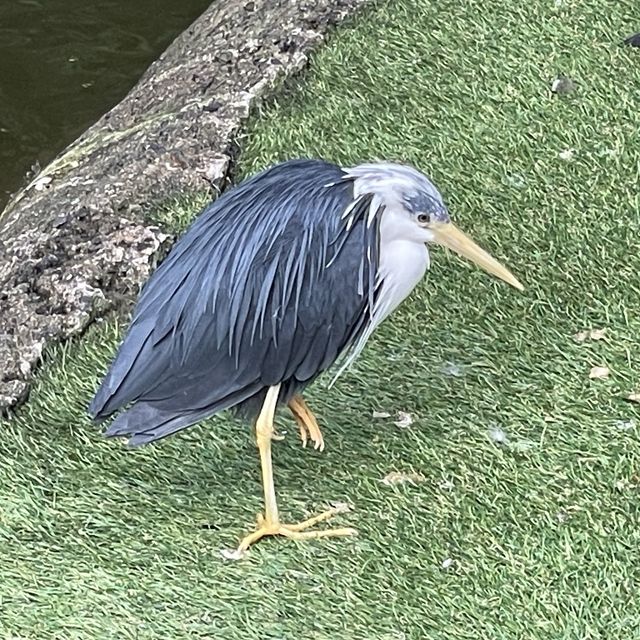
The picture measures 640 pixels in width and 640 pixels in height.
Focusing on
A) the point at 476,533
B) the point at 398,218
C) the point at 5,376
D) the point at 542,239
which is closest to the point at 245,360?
the point at 398,218

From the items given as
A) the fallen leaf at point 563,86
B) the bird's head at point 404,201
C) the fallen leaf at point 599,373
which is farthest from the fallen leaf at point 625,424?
the fallen leaf at point 563,86

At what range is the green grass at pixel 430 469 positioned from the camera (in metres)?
2.13

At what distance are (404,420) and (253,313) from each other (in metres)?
0.58

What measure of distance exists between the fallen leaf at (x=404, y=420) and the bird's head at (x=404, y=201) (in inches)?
19.7

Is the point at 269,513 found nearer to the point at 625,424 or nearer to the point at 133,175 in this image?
the point at 625,424

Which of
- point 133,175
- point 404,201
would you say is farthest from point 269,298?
point 133,175

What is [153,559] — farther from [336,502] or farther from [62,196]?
[62,196]

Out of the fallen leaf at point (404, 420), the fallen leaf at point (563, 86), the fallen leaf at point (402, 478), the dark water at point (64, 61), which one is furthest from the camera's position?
the dark water at point (64, 61)

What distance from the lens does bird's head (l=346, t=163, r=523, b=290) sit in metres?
2.19

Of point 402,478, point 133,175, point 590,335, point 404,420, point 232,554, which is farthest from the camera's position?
point 133,175

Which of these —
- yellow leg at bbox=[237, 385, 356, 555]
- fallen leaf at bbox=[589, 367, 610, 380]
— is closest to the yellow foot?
yellow leg at bbox=[237, 385, 356, 555]

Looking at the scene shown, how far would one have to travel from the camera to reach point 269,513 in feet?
7.38

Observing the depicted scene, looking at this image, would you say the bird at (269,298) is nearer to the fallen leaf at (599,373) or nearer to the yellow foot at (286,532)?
the yellow foot at (286,532)

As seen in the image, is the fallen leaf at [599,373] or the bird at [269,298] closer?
the bird at [269,298]
